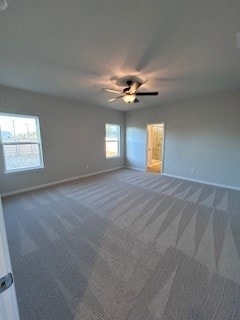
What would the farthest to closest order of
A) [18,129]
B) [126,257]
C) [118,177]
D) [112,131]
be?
1. [112,131]
2. [118,177]
3. [18,129]
4. [126,257]

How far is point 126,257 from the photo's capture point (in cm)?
180

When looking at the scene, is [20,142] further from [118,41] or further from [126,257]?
[126,257]

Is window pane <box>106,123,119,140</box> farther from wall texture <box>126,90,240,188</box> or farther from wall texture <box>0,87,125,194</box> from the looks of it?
wall texture <box>126,90,240,188</box>

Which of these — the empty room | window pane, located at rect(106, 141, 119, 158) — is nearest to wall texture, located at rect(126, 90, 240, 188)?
the empty room

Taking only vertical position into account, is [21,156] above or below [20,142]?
below

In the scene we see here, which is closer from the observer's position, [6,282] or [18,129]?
[6,282]

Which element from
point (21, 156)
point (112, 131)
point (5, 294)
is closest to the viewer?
point (5, 294)

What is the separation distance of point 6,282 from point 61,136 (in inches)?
171

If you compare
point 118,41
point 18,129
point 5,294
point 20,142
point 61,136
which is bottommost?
point 5,294

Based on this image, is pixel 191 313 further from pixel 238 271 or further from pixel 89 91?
pixel 89 91

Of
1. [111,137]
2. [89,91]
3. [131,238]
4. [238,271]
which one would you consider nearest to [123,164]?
[111,137]

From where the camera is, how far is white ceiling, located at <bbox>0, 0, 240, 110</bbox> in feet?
4.70

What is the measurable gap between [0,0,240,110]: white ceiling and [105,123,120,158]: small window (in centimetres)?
292

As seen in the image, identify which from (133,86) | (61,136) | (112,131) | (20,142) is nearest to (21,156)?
(20,142)
